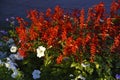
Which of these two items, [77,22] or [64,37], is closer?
[64,37]

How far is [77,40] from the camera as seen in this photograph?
232 inches

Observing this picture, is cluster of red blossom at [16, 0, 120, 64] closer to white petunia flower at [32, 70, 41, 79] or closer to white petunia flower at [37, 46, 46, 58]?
white petunia flower at [37, 46, 46, 58]

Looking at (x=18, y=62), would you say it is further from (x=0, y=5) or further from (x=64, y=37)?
(x=0, y=5)

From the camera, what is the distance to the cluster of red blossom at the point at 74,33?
19.5 ft

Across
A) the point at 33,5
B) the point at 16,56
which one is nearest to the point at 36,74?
the point at 16,56

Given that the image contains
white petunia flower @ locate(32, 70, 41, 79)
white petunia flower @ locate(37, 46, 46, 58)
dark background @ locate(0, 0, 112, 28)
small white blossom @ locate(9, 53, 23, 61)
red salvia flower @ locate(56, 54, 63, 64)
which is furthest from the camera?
dark background @ locate(0, 0, 112, 28)

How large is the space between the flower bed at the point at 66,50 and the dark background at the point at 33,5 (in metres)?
2.33

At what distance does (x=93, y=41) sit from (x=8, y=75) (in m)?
1.16

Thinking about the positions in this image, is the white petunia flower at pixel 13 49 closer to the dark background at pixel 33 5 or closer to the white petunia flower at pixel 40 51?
the white petunia flower at pixel 40 51

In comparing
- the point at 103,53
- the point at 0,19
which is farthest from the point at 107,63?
the point at 0,19

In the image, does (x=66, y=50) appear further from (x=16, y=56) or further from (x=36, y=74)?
(x=16, y=56)

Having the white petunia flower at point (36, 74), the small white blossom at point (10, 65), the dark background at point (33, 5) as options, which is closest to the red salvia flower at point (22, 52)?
the small white blossom at point (10, 65)

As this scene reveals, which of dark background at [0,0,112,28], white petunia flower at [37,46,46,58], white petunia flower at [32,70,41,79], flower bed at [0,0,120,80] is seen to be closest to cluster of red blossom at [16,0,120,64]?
flower bed at [0,0,120,80]

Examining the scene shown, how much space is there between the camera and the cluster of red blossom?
→ 19.5 ft
